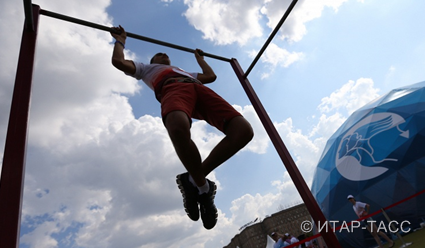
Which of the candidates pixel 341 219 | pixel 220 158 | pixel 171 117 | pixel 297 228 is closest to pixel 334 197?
pixel 341 219

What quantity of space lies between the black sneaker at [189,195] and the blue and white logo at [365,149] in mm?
8111

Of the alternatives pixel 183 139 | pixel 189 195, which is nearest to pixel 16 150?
pixel 183 139

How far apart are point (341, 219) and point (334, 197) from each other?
0.73 meters

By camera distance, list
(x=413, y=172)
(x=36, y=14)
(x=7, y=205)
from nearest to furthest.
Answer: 1. (x=7, y=205)
2. (x=36, y=14)
3. (x=413, y=172)

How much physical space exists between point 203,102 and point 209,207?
870 mm

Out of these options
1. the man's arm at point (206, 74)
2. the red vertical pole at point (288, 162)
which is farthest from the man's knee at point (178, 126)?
the red vertical pole at point (288, 162)

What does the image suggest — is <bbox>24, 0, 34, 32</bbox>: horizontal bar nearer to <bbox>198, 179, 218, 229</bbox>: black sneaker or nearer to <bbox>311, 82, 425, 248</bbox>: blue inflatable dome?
<bbox>198, 179, 218, 229</bbox>: black sneaker

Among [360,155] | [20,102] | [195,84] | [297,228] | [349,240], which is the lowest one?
[349,240]

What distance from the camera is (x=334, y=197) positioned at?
935 centimetres

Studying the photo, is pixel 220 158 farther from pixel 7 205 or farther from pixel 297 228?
pixel 297 228

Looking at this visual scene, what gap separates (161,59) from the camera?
2779 mm

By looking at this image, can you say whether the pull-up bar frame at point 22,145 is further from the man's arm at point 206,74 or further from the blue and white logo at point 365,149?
the blue and white logo at point 365,149

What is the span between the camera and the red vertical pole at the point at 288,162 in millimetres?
2887

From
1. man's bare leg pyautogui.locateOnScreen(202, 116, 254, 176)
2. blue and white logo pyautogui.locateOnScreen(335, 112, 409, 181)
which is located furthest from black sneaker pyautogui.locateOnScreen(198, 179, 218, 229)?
blue and white logo pyautogui.locateOnScreen(335, 112, 409, 181)
